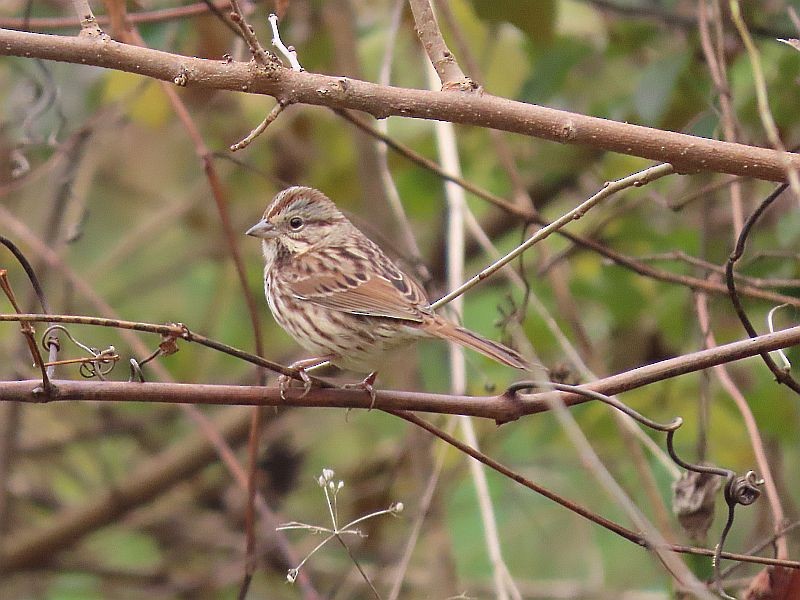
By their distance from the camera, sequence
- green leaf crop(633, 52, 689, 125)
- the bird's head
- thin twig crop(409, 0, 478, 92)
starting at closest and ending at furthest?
thin twig crop(409, 0, 478, 92) → green leaf crop(633, 52, 689, 125) → the bird's head

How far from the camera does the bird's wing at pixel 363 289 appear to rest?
9.70 ft

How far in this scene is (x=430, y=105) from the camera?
6.11ft

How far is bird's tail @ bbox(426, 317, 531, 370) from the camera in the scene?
7.84ft

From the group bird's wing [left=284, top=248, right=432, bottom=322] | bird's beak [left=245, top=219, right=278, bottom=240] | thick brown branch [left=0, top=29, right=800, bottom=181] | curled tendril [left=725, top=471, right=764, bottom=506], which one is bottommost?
curled tendril [left=725, top=471, right=764, bottom=506]

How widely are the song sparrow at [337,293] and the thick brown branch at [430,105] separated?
66 centimetres

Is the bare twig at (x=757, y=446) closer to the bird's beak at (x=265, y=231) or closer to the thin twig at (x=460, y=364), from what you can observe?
the thin twig at (x=460, y=364)

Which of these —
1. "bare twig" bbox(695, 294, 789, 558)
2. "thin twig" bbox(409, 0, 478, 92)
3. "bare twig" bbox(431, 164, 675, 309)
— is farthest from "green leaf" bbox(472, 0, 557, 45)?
"bare twig" bbox(431, 164, 675, 309)

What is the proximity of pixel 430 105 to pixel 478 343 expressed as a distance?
2.77 ft

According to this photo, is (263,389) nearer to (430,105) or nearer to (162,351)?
(162,351)

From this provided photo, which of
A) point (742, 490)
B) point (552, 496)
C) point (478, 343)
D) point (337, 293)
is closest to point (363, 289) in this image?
point (337, 293)

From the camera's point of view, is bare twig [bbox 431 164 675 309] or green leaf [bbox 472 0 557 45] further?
green leaf [bbox 472 0 557 45]

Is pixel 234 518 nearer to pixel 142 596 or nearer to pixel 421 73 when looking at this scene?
pixel 142 596

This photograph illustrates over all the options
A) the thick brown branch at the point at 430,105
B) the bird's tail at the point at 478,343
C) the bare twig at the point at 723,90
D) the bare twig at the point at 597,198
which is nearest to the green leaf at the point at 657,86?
the bare twig at the point at 723,90

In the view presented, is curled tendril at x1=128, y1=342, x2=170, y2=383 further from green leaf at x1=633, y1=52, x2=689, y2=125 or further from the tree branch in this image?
green leaf at x1=633, y1=52, x2=689, y2=125
